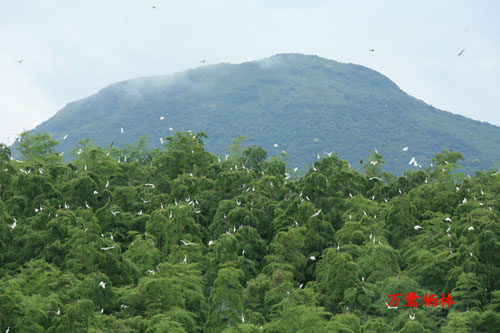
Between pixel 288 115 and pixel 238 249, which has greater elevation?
pixel 288 115

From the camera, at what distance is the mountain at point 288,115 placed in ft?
378

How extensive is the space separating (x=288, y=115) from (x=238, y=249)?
115 meters

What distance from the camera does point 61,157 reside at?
34500mm

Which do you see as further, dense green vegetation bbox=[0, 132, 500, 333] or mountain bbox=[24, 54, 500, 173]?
mountain bbox=[24, 54, 500, 173]

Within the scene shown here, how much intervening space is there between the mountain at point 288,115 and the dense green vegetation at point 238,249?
65.4 meters

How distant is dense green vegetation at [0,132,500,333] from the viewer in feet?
58.9

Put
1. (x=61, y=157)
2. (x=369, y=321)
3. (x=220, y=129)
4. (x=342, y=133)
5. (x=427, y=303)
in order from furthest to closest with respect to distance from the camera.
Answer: (x=220, y=129)
(x=342, y=133)
(x=61, y=157)
(x=427, y=303)
(x=369, y=321)

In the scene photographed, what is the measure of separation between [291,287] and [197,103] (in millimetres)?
137899


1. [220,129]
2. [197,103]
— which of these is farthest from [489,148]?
[197,103]

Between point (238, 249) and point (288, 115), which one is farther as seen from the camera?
point (288, 115)

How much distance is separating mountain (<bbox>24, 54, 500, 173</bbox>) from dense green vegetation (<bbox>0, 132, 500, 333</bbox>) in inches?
2575

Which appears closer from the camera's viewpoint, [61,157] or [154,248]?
[154,248]

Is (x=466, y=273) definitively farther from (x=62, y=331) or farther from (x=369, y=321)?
(x=62, y=331)

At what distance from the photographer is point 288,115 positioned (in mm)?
137000
